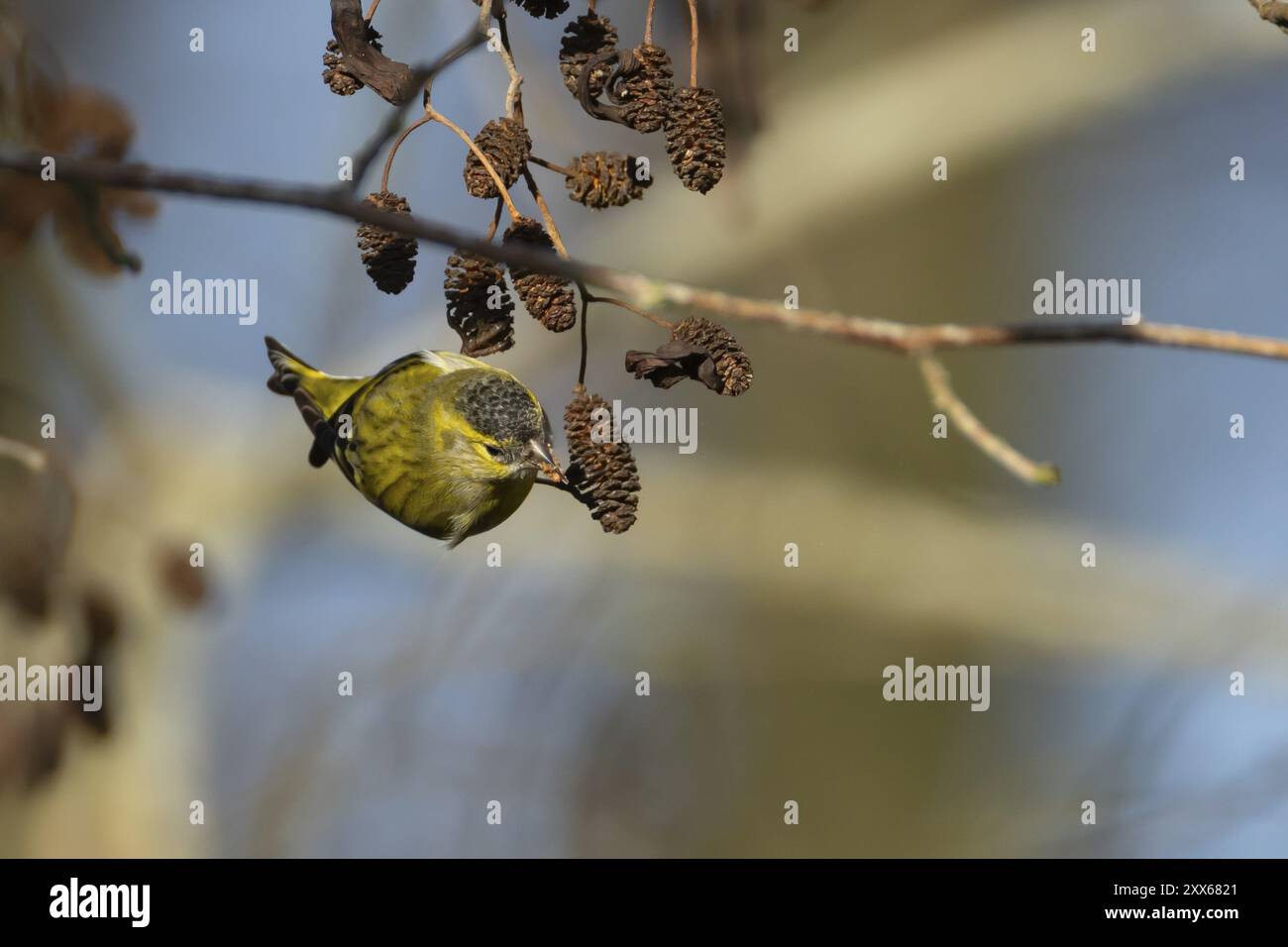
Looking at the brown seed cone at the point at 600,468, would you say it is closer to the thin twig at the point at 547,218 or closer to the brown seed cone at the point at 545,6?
the thin twig at the point at 547,218

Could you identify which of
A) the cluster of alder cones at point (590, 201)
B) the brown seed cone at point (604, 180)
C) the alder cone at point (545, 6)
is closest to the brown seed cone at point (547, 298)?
the cluster of alder cones at point (590, 201)

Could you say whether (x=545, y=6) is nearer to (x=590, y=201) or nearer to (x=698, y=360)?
(x=590, y=201)

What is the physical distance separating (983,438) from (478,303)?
628mm

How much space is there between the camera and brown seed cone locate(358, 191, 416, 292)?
3.63 ft

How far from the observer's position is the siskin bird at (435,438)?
60.4 inches

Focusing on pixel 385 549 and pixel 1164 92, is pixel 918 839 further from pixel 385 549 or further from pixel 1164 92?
pixel 1164 92

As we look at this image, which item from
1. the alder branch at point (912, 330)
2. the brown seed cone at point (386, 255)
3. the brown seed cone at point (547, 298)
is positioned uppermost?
the brown seed cone at point (386, 255)

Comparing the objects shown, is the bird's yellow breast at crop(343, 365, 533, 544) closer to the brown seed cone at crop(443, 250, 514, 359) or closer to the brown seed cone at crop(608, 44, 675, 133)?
the brown seed cone at crop(443, 250, 514, 359)

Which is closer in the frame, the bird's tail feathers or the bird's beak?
the bird's beak

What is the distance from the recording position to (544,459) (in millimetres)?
1449

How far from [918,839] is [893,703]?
0.38 meters

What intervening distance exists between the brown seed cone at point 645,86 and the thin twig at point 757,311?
34 centimetres

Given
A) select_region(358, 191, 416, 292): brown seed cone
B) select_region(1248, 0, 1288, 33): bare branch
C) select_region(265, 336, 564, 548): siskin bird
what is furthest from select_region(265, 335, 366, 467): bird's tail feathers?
select_region(1248, 0, 1288, 33): bare branch

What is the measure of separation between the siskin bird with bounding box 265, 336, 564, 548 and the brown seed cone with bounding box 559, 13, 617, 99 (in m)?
0.53
